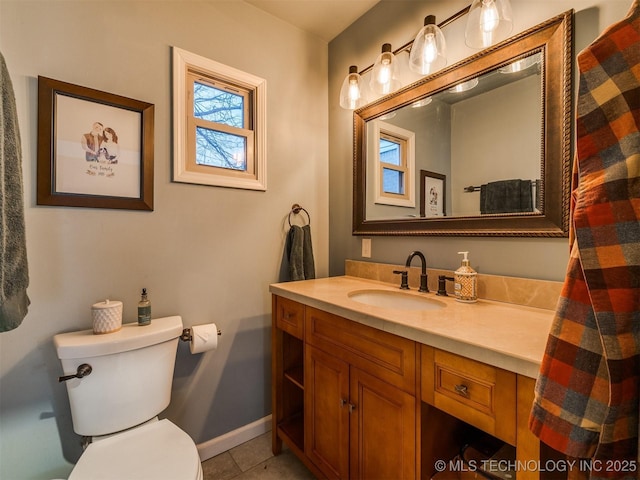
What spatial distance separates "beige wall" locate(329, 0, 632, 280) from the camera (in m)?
1.02

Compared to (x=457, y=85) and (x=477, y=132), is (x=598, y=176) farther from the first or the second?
(x=457, y=85)

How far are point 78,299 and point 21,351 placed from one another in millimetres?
247

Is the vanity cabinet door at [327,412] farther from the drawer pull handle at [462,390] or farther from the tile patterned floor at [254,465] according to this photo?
the drawer pull handle at [462,390]

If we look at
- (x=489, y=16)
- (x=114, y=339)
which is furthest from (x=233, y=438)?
(x=489, y=16)

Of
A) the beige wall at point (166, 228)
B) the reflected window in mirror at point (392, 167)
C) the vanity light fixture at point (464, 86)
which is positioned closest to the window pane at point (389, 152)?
the reflected window in mirror at point (392, 167)

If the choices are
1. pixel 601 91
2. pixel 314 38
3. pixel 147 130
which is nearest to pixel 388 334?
pixel 601 91

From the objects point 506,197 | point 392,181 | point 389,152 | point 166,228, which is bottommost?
point 166,228

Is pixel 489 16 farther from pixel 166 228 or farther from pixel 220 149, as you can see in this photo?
pixel 166 228

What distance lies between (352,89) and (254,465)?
2.11m

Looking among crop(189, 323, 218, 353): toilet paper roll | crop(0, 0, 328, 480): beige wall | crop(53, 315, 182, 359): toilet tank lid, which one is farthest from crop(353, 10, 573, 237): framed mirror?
crop(53, 315, 182, 359): toilet tank lid

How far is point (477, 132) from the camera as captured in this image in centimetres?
126

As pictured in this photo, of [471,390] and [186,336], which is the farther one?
[186,336]

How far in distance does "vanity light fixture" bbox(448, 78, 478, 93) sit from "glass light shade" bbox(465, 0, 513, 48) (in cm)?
14

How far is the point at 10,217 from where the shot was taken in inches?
32.7
